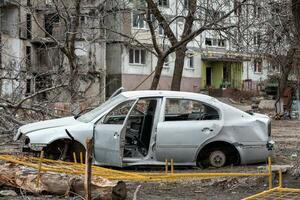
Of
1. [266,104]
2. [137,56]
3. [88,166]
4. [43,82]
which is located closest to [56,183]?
[88,166]

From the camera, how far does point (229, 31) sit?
659 inches

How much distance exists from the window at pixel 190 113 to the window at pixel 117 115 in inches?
30.8

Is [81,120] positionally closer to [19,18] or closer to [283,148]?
[283,148]

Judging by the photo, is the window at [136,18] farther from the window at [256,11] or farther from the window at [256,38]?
the window at [256,11]

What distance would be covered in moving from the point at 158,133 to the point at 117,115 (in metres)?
1.04

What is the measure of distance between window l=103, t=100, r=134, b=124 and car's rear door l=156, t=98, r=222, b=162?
2.35 ft

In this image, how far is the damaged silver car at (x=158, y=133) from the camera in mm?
10375

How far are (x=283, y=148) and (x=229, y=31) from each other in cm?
389

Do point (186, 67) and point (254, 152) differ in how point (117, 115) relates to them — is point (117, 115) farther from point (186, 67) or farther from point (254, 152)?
point (186, 67)

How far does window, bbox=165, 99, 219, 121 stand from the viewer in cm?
1110

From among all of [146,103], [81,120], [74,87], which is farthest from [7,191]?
[74,87]

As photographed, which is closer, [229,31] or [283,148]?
[283,148]

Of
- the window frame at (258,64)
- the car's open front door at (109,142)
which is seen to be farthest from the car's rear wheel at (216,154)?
the window frame at (258,64)

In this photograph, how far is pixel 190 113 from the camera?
11.6 metres
